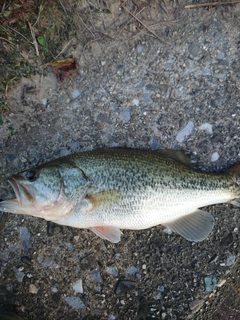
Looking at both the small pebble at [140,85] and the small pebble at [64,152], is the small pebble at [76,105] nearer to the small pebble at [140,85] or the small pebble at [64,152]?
the small pebble at [64,152]

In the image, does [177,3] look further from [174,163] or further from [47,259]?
[47,259]

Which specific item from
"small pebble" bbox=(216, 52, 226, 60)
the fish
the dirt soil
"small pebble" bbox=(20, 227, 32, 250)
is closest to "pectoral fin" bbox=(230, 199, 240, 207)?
the fish

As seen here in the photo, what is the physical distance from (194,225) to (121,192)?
77 centimetres

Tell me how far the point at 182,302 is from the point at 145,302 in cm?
35

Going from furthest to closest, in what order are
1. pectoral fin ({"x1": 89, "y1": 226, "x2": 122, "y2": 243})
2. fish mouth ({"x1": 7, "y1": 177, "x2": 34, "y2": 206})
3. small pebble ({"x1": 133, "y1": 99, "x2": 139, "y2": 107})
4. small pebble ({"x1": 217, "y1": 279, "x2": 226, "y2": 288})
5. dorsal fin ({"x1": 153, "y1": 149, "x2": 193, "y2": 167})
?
small pebble ({"x1": 133, "y1": 99, "x2": 139, "y2": 107})
small pebble ({"x1": 217, "y1": 279, "x2": 226, "y2": 288})
dorsal fin ({"x1": 153, "y1": 149, "x2": 193, "y2": 167})
pectoral fin ({"x1": 89, "y1": 226, "x2": 122, "y2": 243})
fish mouth ({"x1": 7, "y1": 177, "x2": 34, "y2": 206})

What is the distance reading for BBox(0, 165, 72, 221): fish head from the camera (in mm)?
2715

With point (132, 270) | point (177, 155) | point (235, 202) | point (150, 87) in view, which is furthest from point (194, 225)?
point (150, 87)

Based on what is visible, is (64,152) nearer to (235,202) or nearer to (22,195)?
(22,195)

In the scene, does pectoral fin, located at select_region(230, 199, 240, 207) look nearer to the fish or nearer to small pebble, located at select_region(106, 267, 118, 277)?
the fish

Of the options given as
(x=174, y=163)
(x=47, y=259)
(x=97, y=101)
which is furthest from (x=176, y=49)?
(x=47, y=259)

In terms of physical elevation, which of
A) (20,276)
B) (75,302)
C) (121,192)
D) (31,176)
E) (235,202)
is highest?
(31,176)

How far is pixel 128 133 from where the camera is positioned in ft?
10.6

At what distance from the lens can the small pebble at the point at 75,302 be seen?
3264 mm

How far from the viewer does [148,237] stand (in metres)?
3.20
